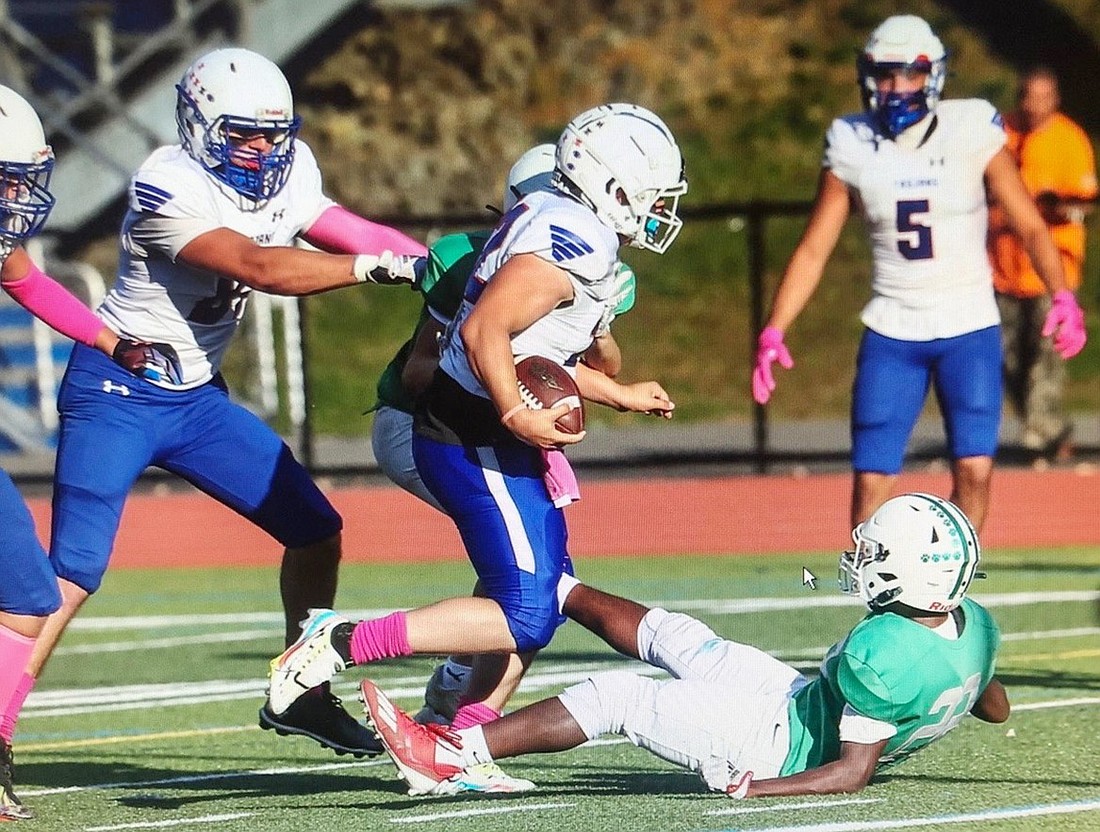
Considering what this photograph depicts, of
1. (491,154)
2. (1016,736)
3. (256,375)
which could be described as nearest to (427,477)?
(1016,736)

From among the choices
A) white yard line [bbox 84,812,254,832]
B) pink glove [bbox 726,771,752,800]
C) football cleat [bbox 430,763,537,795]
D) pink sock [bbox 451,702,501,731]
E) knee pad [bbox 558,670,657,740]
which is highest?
knee pad [bbox 558,670,657,740]

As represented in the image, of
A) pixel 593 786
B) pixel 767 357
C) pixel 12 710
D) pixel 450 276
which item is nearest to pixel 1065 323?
pixel 767 357

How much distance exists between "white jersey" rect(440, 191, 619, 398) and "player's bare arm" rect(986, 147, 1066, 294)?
293 cm

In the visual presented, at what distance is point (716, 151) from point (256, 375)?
6.19 meters

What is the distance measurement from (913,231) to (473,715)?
3.13 m

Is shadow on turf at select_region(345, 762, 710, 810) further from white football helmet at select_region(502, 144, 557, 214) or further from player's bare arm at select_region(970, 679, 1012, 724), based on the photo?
white football helmet at select_region(502, 144, 557, 214)

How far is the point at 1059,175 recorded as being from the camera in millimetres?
12984

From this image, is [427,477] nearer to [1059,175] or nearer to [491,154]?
[1059,175]

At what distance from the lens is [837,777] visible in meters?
5.30

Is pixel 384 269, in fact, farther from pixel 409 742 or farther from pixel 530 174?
pixel 409 742

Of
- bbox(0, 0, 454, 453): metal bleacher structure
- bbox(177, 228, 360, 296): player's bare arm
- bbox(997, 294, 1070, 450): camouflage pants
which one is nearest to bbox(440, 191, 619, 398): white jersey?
bbox(177, 228, 360, 296): player's bare arm

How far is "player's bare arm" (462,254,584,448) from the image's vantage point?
5.31 meters

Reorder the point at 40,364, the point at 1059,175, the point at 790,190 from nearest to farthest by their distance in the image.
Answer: the point at 1059,175 → the point at 40,364 → the point at 790,190

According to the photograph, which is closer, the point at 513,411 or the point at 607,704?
the point at 513,411
